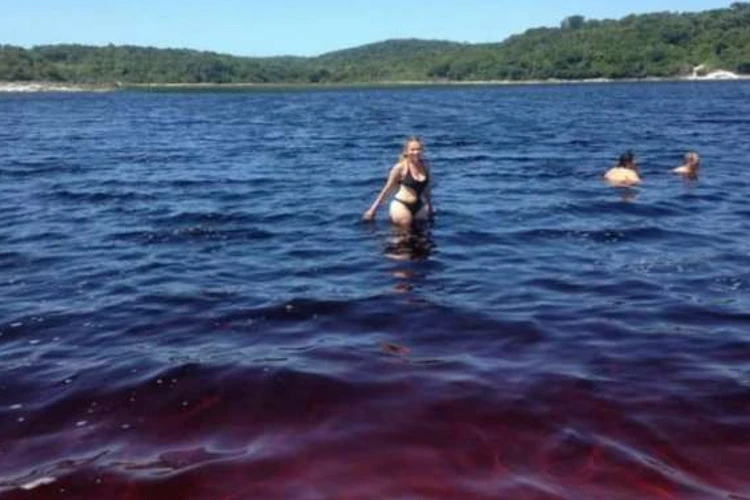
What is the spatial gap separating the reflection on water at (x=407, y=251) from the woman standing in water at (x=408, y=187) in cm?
23

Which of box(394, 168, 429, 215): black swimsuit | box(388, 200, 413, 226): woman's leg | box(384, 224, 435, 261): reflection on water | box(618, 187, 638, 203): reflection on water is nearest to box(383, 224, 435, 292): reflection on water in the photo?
box(384, 224, 435, 261): reflection on water

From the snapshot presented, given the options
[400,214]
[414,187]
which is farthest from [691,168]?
[400,214]

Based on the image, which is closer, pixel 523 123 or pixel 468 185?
Result: pixel 468 185

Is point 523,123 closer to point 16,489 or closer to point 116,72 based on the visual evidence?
point 16,489

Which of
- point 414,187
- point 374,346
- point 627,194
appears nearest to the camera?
point 374,346

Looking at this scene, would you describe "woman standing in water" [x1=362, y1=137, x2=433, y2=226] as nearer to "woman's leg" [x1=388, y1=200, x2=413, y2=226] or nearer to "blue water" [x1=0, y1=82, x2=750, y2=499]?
"woman's leg" [x1=388, y1=200, x2=413, y2=226]

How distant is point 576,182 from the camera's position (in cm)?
2089

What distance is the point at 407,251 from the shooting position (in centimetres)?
1295

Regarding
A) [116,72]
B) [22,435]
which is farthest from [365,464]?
[116,72]

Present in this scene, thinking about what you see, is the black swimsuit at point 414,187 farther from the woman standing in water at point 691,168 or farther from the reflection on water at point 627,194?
the woman standing in water at point 691,168

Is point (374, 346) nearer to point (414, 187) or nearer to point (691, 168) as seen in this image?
point (414, 187)

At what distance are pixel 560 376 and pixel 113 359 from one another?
450 centimetres

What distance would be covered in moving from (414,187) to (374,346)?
6480mm

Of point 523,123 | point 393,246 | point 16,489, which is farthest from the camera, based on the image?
point 523,123
